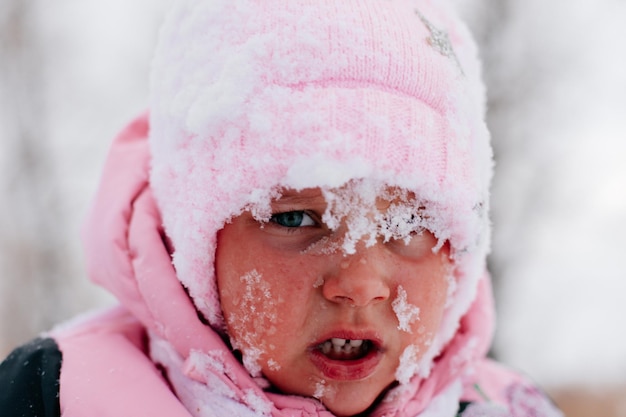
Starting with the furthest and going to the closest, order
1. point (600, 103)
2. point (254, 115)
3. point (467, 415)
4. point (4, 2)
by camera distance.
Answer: point (4, 2), point (600, 103), point (467, 415), point (254, 115)

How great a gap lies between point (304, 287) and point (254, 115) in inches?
11.7

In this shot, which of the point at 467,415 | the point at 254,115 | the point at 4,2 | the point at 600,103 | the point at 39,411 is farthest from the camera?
the point at 4,2

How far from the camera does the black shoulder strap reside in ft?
3.85

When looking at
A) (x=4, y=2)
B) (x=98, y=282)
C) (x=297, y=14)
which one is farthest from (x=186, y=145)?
(x=4, y=2)

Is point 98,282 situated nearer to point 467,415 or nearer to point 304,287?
point 304,287

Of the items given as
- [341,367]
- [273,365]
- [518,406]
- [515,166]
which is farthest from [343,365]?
[515,166]

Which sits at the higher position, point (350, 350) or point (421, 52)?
point (421, 52)

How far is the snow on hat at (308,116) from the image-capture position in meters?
1.05

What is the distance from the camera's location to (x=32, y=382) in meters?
1.21

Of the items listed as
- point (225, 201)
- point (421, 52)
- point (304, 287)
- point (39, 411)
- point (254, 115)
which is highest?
point (421, 52)

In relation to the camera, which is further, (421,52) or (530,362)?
(530,362)

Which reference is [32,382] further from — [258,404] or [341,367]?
[341,367]

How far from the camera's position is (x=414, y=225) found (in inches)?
44.1

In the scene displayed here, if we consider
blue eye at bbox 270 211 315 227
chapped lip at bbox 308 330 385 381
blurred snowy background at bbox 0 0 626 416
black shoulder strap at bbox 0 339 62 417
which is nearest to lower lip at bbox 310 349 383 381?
chapped lip at bbox 308 330 385 381
